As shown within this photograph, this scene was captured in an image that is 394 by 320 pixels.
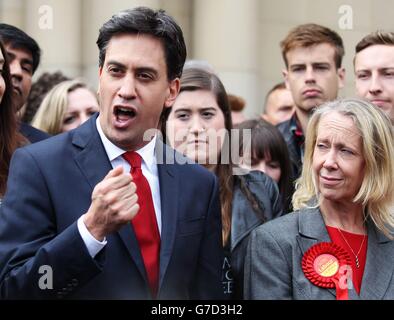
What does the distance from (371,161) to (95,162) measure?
131cm

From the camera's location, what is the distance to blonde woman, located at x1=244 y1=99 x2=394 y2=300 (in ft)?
11.7

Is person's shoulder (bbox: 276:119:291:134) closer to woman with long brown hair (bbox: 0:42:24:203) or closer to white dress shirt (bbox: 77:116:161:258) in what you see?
woman with long brown hair (bbox: 0:42:24:203)

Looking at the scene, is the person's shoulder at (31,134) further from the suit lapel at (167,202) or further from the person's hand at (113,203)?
the person's hand at (113,203)

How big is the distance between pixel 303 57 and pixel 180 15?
5.28m

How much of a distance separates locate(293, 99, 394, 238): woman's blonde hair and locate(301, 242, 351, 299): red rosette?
0.25 m

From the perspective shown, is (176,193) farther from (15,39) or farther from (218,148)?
(15,39)

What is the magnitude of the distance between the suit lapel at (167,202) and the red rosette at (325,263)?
69 cm

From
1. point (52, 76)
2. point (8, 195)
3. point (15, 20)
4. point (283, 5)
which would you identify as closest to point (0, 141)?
point (8, 195)

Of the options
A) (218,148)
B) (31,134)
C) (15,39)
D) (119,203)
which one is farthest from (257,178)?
(119,203)

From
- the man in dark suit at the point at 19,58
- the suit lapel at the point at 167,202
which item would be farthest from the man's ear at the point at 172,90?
the man in dark suit at the point at 19,58

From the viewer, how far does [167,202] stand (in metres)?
3.26

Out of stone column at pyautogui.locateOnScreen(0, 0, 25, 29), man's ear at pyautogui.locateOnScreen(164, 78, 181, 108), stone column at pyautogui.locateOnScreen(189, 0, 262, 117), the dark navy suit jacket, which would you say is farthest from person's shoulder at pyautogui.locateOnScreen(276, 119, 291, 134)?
stone column at pyautogui.locateOnScreen(0, 0, 25, 29)

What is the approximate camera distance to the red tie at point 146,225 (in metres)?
3.14
